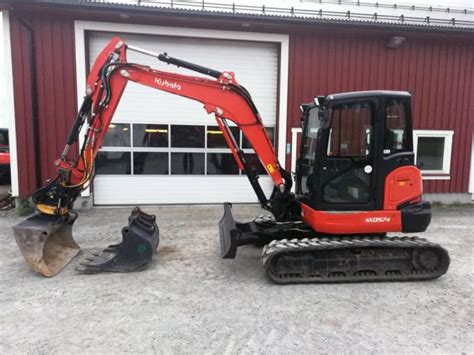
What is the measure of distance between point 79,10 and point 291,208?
6474 mm

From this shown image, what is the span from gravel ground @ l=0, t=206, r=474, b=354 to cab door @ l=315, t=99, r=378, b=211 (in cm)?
107

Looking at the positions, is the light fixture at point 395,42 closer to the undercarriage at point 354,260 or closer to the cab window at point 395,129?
the cab window at point 395,129

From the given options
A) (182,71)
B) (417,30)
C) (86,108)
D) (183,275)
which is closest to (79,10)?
(182,71)

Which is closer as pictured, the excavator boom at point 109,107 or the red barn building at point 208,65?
the excavator boom at point 109,107

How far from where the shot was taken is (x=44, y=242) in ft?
14.6

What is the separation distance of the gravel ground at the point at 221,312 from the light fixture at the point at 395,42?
19.5ft

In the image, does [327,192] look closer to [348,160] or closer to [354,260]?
[348,160]

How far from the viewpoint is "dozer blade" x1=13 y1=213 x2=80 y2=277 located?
4379mm

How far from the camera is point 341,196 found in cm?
447

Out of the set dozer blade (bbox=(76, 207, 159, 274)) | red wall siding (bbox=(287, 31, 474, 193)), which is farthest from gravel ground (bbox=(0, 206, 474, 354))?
red wall siding (bbox=(287, 31, 474, 193))

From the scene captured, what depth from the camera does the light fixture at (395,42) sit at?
886 cm

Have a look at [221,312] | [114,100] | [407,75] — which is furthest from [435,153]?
[114,100]

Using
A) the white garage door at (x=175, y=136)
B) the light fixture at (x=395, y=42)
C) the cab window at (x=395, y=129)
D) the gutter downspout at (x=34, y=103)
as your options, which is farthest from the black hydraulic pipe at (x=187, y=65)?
the light fixture at (x=395, y=42)

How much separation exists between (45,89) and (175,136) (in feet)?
10.3
